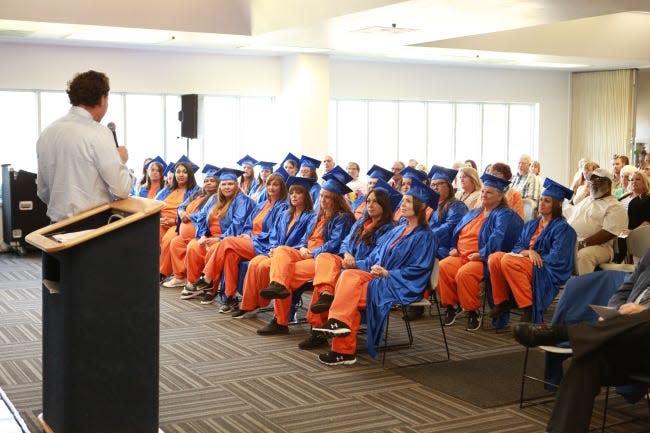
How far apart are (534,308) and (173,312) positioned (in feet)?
10.1

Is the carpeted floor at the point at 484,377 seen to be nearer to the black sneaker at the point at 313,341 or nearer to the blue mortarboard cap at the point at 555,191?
the black sneaker at the point at 313,341

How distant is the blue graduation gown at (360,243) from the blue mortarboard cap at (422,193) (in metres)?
0.28

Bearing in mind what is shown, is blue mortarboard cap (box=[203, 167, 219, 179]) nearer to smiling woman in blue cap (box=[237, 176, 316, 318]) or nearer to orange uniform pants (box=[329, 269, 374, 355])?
smiling woman in blue cap (box=[237, 176, 316, 318])

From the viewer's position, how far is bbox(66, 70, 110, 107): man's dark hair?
391 cm

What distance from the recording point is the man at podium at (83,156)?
388 centimetres

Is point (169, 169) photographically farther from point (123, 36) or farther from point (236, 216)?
point (236, 216)

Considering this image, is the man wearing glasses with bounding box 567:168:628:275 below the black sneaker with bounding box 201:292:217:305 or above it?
above

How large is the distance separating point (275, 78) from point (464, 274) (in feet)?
24.6

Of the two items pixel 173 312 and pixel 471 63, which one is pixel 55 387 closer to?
pixel 173 312

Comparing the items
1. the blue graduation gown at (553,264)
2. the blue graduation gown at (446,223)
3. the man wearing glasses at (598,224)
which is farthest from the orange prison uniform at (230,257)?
the man wearing glasses at (598,224)

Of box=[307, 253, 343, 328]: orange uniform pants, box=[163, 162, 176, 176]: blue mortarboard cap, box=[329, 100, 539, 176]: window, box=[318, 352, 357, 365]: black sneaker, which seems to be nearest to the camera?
box=[318, 352, 357, 365]: black sneaker

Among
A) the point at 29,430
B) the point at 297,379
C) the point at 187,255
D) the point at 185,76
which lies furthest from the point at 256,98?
the point at 29,430

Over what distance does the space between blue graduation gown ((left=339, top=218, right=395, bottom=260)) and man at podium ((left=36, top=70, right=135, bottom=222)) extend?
8.92ft

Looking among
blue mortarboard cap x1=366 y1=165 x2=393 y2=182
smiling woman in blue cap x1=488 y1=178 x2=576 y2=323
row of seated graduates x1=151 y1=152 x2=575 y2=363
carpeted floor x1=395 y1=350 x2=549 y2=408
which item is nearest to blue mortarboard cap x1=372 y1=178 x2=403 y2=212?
row of seated graduates x1=151 y1=152 x2=575 y2=363
